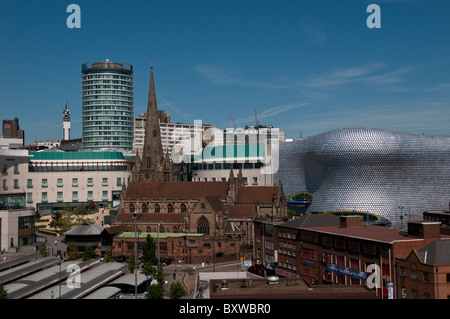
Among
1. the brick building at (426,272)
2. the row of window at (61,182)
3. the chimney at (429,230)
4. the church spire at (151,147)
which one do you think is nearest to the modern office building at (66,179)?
the row of window at (61,182)

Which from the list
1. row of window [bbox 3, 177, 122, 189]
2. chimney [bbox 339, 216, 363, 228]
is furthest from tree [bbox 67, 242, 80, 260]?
row of window [bbox 3, 177, 122, 189]

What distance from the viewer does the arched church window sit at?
101500 mm

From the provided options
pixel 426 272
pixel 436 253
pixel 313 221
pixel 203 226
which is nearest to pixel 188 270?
pixel 203 226

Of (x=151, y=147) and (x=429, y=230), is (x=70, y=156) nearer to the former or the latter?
(x=151, y=147)

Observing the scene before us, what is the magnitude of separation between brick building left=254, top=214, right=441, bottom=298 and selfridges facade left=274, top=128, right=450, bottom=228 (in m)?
66.8

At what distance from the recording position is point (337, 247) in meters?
68.4

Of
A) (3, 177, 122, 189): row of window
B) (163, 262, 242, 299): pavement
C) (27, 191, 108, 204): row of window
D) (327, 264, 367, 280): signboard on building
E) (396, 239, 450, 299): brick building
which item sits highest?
(3, 177, 122, 189): row of window

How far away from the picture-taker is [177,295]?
59344 millimetres

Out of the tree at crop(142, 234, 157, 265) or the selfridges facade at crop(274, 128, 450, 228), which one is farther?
the selfridges facade at crop(274, 128, 450, 228)

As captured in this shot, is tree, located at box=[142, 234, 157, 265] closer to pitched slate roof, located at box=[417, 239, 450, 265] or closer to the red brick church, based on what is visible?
the red brick church

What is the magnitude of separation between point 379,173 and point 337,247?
85.3 m

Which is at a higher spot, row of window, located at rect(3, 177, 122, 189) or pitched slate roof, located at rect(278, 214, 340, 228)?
row of window, located at rect(3, 177, 122, 189)

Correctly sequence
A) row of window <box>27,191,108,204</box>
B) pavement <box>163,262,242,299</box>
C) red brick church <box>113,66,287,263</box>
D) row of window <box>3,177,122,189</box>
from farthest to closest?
1. row of window <box>27,191,108,204</box>
2. row of window <box>3,177,122,189</box>
3. red brick church <box>113,66,287,263</box>
4. pavement <box>163,262,242,299</box>

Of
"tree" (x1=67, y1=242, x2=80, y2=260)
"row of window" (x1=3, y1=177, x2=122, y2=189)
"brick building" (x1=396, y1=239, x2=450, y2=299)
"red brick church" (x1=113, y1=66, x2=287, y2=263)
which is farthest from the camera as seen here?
"row of window" (x1=3, y1=177, x2=122, y2=189)
